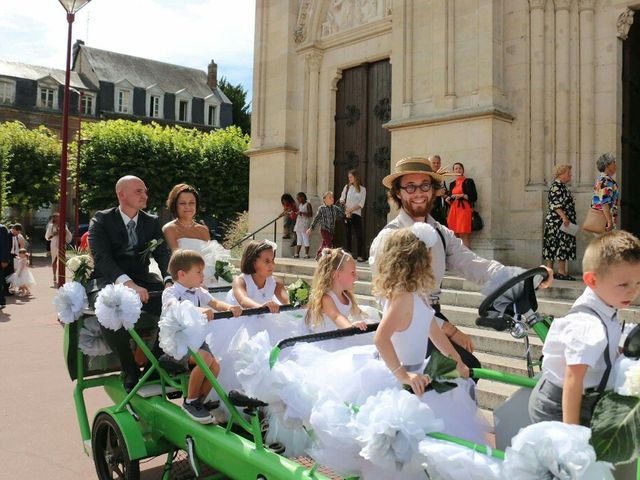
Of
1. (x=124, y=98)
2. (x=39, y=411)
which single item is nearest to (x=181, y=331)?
(x=39, y=411)

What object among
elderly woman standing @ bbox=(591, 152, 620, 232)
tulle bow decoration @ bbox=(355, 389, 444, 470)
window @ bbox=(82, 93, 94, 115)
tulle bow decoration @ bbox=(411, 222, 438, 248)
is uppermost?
window @ bbox=(82, 93, 94, 115)

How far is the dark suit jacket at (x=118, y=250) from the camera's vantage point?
13.8 ft

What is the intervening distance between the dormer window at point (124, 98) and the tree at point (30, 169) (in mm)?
11456

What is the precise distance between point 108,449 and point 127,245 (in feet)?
4.76

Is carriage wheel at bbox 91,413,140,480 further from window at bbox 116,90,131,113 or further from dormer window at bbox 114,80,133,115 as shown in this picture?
window at bbox 116,90,131,113

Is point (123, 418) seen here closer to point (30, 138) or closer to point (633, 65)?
point (633, 65)

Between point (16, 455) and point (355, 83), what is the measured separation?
10027mm

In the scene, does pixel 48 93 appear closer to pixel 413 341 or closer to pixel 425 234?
pixel 425 234

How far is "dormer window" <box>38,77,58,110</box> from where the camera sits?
150ft

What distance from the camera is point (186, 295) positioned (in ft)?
12.7

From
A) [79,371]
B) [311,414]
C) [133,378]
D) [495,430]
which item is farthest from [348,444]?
[79,371]

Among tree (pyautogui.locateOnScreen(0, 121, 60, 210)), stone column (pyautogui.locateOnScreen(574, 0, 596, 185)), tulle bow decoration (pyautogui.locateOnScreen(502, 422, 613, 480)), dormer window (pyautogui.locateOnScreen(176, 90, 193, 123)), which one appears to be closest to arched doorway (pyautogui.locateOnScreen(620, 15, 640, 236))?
stone column (pyautogui.locateOnScreen(574, 0, 596, 185))

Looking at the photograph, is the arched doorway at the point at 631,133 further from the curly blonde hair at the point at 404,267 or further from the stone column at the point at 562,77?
the curly blonde hair at the point at 404,267

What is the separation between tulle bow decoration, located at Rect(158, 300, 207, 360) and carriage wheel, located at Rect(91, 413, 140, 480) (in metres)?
0.78
